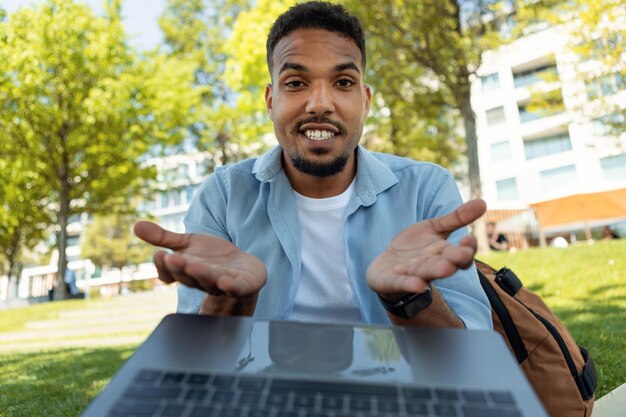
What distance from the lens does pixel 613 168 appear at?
32406 mm

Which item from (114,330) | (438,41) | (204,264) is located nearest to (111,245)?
(114,330)

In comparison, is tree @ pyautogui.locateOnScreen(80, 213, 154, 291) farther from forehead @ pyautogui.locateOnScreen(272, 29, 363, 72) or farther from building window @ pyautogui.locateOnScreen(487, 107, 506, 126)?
forehead @ pyautogui.locateOnScreen(272, 29, 363, 72)

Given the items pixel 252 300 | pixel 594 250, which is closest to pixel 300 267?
pixel 252 300

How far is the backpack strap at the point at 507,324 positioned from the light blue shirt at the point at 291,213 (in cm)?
30

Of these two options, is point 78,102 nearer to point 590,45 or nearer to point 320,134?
A: point 590,45

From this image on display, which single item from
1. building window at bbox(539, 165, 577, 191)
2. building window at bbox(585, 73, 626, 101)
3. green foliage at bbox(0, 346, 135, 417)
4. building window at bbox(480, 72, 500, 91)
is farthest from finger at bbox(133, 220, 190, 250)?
building window at bbox(480, 72, 500, 91)

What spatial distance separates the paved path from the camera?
7438 millimetres

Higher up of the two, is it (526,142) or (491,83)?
(491,83)

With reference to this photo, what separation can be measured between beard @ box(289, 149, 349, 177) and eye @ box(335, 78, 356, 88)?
0.31 m

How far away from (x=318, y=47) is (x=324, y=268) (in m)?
0.94

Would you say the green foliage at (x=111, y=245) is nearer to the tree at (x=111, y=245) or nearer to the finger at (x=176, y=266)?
the tree at (x=111, y=245)

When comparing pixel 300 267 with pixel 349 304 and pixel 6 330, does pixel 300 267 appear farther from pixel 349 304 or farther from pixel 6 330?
pixel 6 330

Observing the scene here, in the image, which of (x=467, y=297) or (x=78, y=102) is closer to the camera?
(x=467, y=297)

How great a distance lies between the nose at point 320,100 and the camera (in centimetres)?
215
